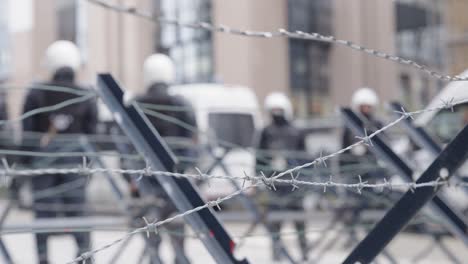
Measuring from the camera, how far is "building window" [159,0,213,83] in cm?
1996

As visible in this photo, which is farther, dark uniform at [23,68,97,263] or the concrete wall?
the concrete wall

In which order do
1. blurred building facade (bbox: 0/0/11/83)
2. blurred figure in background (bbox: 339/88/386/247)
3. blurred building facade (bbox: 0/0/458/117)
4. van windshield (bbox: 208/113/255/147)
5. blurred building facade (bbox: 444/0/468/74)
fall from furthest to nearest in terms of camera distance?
blurred building facade (bbox: 0/0/11/83) → blurred building facade (bbox: 0/0/458/117) → blurred building facade (bbox: 444/0/468/74) → van windshield (bbox: 208/113/255/147) → blurred figure in background (bbox: 339/88/386/247)

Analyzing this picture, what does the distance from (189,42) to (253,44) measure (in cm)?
303

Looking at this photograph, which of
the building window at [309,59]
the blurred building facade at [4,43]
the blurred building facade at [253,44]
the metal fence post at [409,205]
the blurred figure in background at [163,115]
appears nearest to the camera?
the metal fence post at [409,205]

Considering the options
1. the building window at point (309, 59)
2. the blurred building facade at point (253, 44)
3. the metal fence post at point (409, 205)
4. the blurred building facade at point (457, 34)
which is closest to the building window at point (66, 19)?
the blurred building facade at point (253, 44)

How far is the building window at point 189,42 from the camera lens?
20.0 metres

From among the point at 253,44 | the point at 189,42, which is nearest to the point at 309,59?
the point at 253,44

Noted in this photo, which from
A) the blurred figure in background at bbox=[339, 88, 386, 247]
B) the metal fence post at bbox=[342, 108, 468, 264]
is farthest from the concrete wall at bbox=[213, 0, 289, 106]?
the metal fence post at bbox=[342, 108, 468, 264]

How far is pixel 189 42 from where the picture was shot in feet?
Result: 69.1

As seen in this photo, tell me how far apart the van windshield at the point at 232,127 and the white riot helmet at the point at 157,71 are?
20.4 feet

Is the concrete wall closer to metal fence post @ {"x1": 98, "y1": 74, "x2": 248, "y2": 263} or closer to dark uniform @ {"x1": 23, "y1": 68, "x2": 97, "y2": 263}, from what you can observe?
dark uniform @ {"x1": 23, "y1": 68, "x2": 97, "y2": 263}

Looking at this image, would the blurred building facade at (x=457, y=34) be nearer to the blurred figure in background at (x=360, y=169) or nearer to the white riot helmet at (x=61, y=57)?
the blurred figure in background at (x=360, y=169)

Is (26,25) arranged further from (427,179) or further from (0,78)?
(427,179)

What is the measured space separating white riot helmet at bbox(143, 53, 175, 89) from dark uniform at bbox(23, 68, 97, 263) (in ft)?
1.66
